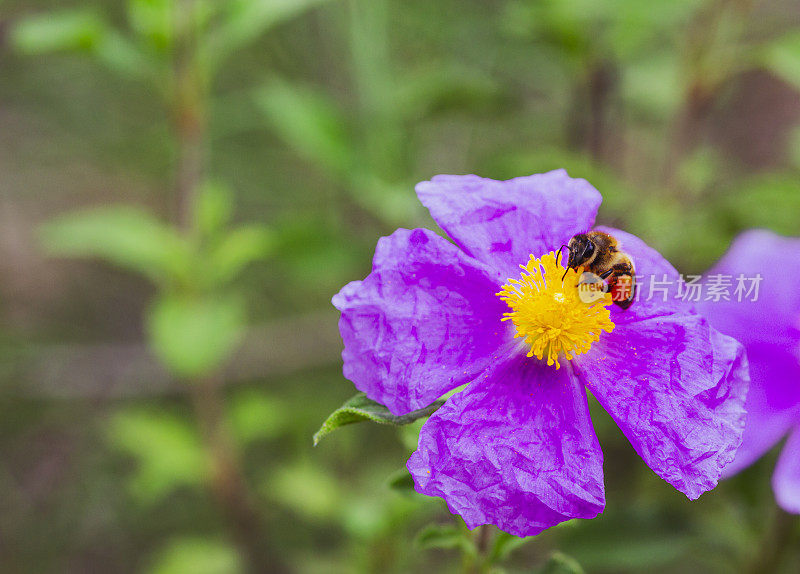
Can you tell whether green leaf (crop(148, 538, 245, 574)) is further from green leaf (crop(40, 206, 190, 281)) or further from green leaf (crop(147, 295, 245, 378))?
green leaf (crop(40, 206, 190, 281))

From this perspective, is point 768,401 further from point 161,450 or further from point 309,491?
point 161,450

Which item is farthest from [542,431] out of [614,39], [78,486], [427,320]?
[78,486]

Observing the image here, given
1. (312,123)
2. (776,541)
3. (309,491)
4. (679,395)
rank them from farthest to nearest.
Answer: (309,491)
(312,123)
(776,541)
(679,395)

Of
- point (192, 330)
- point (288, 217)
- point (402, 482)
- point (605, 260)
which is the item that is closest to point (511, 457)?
point (402, 482)

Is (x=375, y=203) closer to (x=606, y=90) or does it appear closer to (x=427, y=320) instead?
(x=606, y=90)

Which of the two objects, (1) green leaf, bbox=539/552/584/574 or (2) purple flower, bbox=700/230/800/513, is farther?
(2) purple flower, bbox=700/230/800/513

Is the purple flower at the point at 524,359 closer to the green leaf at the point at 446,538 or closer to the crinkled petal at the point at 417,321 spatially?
the crinkled petal at the point at 417,321

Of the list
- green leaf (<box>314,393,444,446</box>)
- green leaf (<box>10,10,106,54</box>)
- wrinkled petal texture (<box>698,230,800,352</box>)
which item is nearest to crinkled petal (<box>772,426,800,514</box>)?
wrinkled petal texture (<box>698,230,800,352</box>)
